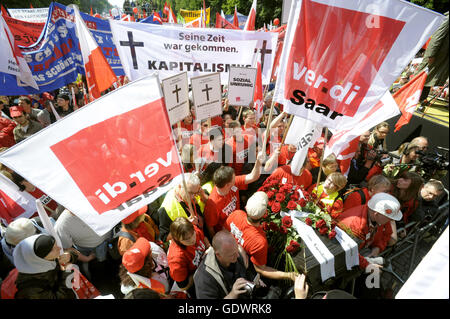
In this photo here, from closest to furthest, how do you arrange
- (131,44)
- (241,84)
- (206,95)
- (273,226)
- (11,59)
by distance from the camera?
(273,226), (206,95), (131,44), (11,59), (241,84)

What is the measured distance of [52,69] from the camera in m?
5.55

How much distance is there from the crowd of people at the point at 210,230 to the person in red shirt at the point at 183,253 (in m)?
0.01

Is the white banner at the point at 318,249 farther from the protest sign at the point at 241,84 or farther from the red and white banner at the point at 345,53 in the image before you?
the protest sign at the point at 241,84

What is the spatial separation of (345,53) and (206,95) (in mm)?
2338

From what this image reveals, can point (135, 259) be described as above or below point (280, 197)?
below

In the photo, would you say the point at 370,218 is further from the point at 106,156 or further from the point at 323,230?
the point at 106,156

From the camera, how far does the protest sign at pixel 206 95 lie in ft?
13.5

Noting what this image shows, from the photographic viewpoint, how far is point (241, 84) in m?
5.12

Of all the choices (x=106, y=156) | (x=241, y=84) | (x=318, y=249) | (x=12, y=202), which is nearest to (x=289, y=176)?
(x=318, y=249)

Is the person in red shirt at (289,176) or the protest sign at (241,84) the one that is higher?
the protest sign at (241,84)

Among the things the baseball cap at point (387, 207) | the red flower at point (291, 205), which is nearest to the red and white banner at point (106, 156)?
the red flower at point (291, 205)

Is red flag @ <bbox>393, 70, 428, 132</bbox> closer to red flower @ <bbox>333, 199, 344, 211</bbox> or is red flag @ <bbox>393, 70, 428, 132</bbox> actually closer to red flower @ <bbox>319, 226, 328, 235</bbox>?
red flower @ <bbox>333, 199, 344, 211</bbox>

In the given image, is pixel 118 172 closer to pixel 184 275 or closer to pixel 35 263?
pixel 35 263
